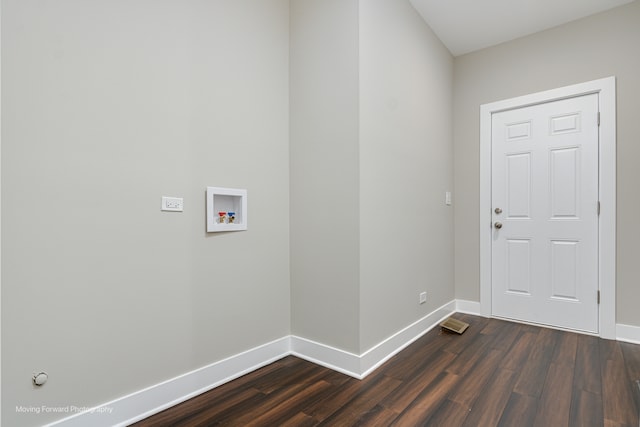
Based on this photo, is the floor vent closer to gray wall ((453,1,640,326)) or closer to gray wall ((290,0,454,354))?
gray wall ((290,0,454,354))

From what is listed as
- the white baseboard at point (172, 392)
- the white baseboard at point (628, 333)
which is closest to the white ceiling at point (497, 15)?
the white baseboard at point (628, 333)

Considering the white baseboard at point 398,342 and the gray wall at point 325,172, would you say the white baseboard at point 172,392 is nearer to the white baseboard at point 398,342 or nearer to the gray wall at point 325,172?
the gray wall at point 325,172

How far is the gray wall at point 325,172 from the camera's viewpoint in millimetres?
2053

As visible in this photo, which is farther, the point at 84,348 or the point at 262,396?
the point at 262,396

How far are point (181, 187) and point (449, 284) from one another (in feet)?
9.40

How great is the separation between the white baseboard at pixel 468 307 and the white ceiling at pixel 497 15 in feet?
9.03

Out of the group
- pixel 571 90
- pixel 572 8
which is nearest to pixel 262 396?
pixel 571 90

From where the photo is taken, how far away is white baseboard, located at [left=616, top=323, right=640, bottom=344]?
2.54 meters

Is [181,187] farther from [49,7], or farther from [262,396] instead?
[262,396]

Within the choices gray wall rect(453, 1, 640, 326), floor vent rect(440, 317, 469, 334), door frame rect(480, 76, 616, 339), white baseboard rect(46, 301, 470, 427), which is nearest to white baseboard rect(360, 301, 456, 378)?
white baseboard rect(46, 301, 470, 427)

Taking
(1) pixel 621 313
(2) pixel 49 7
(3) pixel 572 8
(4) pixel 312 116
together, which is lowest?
(1) pixel 621 313

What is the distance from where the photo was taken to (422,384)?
1901 mm

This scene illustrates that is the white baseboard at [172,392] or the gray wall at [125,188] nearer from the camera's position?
the gray wall at [125,188]

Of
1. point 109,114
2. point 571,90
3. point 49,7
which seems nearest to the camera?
point 49,7
